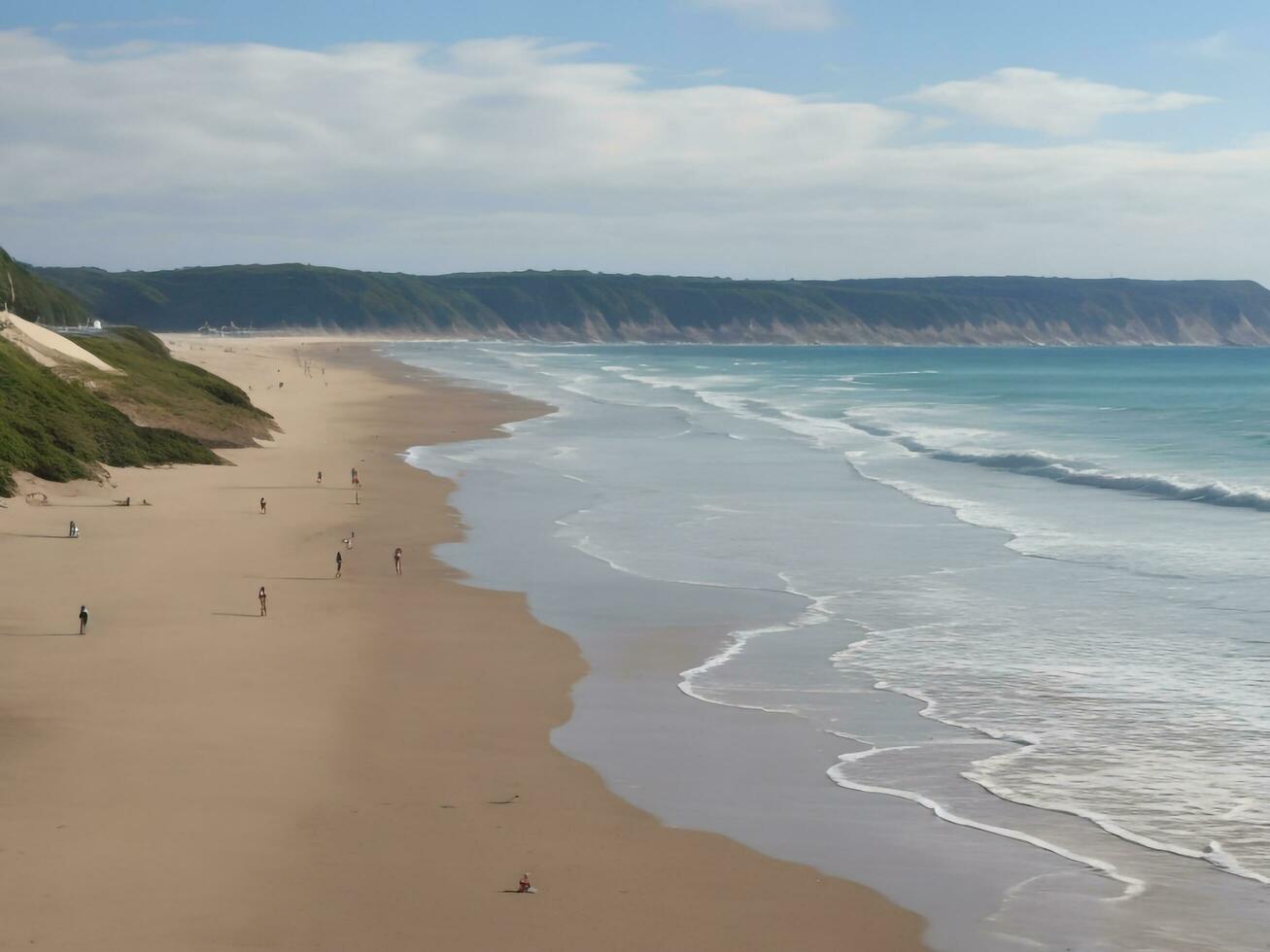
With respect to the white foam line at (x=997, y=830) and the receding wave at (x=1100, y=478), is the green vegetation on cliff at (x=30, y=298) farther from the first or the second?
the white foam line at (x=997, y=830)

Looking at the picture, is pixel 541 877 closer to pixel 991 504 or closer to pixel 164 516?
pixel 164 516

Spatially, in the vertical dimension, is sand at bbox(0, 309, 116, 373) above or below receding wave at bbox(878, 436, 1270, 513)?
above

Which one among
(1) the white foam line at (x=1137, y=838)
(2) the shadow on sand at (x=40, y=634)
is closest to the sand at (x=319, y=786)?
(2) the shadow on sand at (x=40, y=634)

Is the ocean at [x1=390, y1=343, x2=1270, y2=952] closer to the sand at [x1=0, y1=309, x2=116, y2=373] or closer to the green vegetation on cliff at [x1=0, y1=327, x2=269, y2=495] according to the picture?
the green vegetation on cliff at [x1=0, y1=327, x2=269, y2=495]

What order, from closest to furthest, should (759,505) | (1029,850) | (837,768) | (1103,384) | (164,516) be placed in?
1. (1029,850)
2. (837,768)
3. (164,516)
4. (759,505)
5. (1103,384)

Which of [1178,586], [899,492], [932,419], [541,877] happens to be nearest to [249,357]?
[932,419]

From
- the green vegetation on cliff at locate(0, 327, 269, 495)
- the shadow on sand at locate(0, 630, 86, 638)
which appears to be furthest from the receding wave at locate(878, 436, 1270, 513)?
the shadow on sand at locate(0, 630, 86, 638)
